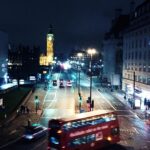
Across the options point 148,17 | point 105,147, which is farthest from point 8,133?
point 148,17

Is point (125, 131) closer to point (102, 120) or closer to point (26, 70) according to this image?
point (102, 120)

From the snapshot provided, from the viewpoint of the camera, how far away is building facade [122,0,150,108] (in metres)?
80.2

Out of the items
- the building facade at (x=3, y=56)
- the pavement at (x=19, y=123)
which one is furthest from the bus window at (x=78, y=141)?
the building facade at (x=3, y=56)

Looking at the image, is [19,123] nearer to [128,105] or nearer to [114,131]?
[114,131]

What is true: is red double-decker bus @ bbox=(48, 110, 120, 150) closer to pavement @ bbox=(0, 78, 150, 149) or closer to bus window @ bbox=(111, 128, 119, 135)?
bus window @ bbox=(111, 128, 119, 135)

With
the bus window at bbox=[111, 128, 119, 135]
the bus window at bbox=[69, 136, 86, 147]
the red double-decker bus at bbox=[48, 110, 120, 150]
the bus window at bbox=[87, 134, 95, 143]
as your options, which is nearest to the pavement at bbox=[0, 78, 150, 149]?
the red double-decker bus at bbox=[48, 110, 120, 150]

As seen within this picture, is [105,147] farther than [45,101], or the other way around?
[45,101]

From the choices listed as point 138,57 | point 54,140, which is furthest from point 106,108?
point 54,140

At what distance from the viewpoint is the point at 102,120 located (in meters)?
40.1

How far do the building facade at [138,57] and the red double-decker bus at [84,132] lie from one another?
32.0 metres

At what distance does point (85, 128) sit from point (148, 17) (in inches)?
2021

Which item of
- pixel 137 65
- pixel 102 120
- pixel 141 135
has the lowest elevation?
pixel 141 135

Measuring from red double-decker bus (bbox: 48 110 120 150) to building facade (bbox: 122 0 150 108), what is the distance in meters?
32.0

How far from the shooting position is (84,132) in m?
37.5
